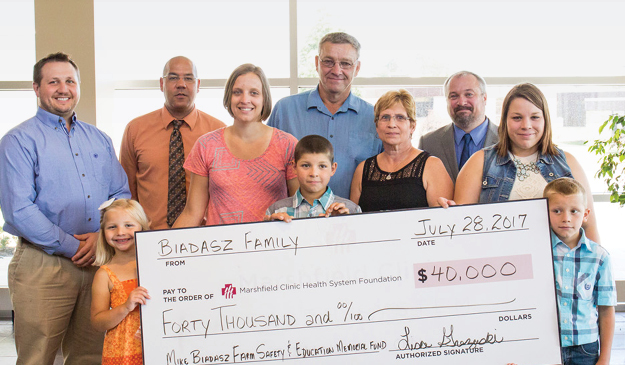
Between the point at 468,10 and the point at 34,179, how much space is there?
3821mm

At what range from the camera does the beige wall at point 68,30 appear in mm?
4094

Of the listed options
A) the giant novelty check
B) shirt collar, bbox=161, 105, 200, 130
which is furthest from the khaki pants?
shirt collar, bbox=161, 105, 200, 130

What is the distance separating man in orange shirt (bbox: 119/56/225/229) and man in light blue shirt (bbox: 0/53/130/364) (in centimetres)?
47

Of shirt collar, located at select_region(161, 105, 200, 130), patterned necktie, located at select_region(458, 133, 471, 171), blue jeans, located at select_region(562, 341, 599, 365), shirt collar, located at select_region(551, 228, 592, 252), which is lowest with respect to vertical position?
blue jeans, located at select_region(562, 341, 599, 365)

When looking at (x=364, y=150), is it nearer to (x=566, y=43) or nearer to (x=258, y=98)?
(x=258, y=98)

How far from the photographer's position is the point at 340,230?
1830 millimetres

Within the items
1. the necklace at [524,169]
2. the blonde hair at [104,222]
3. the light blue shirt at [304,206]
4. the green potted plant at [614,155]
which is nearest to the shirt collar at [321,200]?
the light blue shirt at [304,206]

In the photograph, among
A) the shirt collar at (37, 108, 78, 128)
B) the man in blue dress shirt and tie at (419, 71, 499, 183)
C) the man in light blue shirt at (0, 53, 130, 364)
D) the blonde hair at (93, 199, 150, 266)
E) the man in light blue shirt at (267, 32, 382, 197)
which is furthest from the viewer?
the man in blue dress shirt and tie at (419, 71, 499, 183)

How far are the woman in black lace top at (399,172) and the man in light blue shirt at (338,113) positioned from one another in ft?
0.98

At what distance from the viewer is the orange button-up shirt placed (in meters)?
3.00

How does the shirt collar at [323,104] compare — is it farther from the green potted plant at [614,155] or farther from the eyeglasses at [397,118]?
the green potted plant at [614,155]

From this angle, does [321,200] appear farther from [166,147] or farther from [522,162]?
[166,147]
